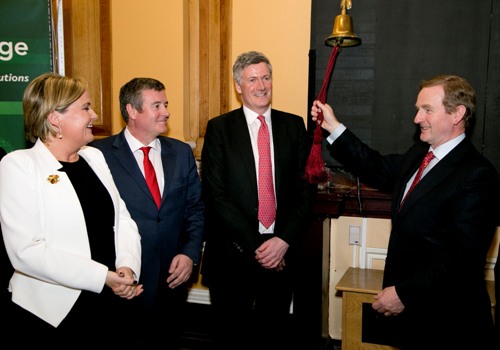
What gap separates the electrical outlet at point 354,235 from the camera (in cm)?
313

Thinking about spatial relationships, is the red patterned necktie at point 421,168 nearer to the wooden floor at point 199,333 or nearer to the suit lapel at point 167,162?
the suit lapel at point 167,162

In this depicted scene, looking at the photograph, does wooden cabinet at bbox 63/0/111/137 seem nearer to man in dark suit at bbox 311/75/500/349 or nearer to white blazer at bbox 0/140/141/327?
white blazer at bbox 0/140/141/327

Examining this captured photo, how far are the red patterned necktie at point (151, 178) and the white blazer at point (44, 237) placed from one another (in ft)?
2.19

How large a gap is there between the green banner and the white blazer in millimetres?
1471

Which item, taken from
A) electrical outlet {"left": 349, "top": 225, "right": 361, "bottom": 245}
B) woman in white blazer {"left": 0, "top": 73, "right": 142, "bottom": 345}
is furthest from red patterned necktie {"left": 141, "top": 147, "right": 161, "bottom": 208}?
electrical outlet {"left": 349, "top": 225, "right": 361, "bottom": 245}

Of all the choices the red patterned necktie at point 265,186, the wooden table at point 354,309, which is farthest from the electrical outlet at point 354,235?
the red patterned necktie at point 265,186

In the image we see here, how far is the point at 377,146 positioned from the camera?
3051 millimetres

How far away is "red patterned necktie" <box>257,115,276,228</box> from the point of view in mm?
2496

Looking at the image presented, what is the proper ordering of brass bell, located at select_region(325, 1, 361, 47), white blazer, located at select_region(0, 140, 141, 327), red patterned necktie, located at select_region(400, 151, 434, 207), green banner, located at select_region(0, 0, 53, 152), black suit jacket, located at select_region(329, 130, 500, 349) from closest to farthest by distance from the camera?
white blazer, located at select_region(0, 140, 141, 327), black suit jacket, located at select_region(329, 130, 500, 349), red patterned necktie, located at select_region(400, 151, 434, 207), brass bell, located at select_region(325, 1, 361, 47), green banner, located at select_region(0, 0, 53, 152)

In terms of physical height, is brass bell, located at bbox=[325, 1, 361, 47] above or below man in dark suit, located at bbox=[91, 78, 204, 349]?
above

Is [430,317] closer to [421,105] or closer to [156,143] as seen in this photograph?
[421,105]

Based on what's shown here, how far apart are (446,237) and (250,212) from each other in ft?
3.08

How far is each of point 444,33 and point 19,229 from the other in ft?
8.28

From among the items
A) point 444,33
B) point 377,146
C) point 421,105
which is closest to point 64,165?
point 421,105
